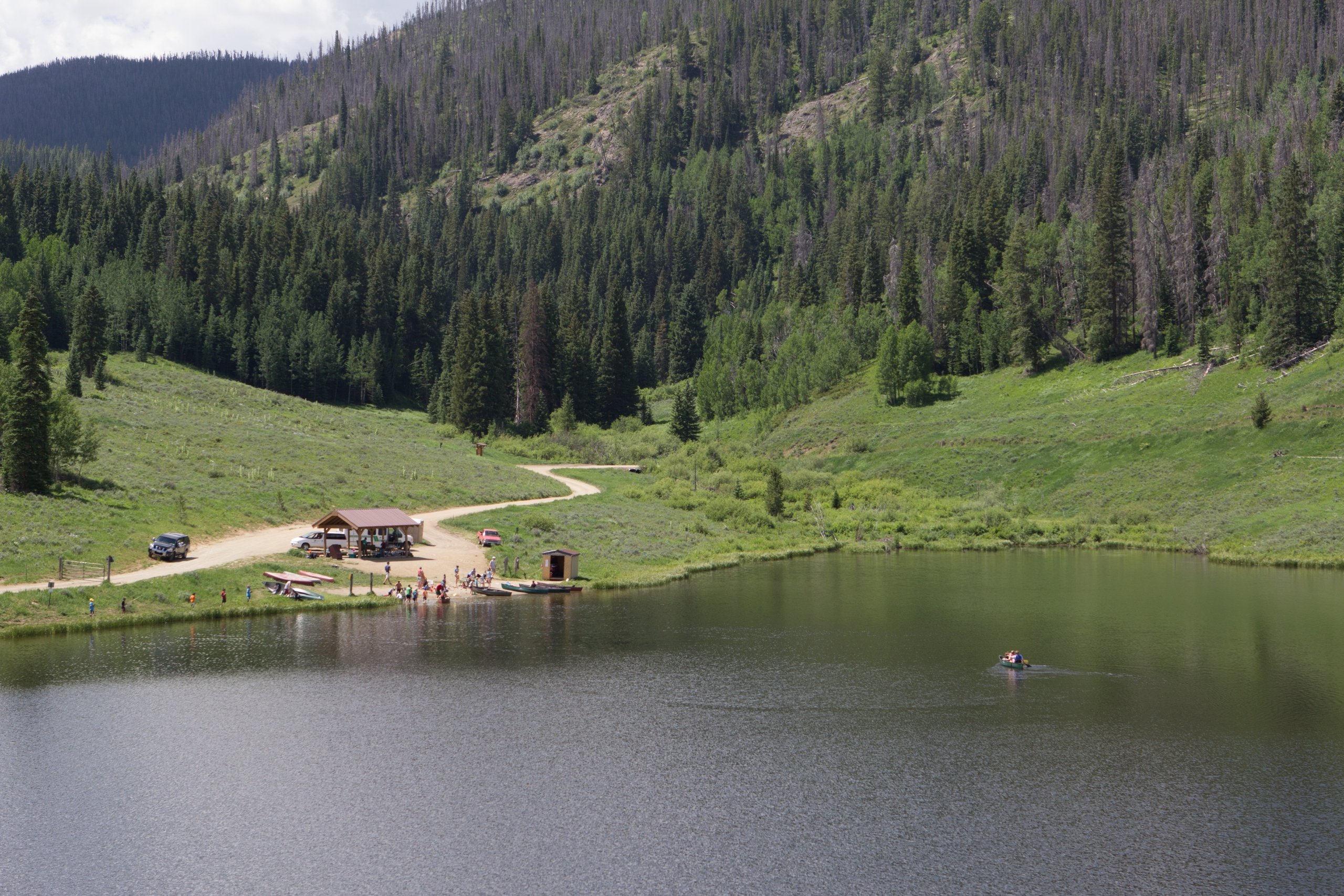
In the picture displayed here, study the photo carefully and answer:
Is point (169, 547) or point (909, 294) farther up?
point (909, 294)

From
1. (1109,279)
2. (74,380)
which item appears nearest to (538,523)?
(74,380)

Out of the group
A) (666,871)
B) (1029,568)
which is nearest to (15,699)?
(666,871)

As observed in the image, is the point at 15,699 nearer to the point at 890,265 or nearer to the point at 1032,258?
the point at 1032,258

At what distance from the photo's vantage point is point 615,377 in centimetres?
17288

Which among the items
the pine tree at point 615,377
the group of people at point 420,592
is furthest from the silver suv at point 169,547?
the pine tree at point 615,377

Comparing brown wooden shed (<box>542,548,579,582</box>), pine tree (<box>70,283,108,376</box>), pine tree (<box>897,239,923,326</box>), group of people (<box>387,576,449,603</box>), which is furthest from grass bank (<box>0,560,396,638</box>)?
pine tree (<box>897,239,923,326</box>)

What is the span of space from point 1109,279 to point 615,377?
73751 mm

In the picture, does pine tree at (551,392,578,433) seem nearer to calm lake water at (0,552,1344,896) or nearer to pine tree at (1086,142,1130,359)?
pine tree at (1086,142,1130,359)

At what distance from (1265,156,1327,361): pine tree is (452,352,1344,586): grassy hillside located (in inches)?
157

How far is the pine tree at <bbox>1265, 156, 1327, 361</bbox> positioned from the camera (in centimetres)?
11269

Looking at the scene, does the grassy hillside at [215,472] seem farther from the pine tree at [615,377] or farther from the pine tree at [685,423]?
the pine tree at [615,377]

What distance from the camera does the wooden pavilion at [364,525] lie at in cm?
7625

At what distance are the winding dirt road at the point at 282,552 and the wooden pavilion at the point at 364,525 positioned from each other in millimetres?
1649

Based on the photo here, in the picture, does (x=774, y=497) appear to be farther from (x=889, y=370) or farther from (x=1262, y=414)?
(x=1262, y=414)
